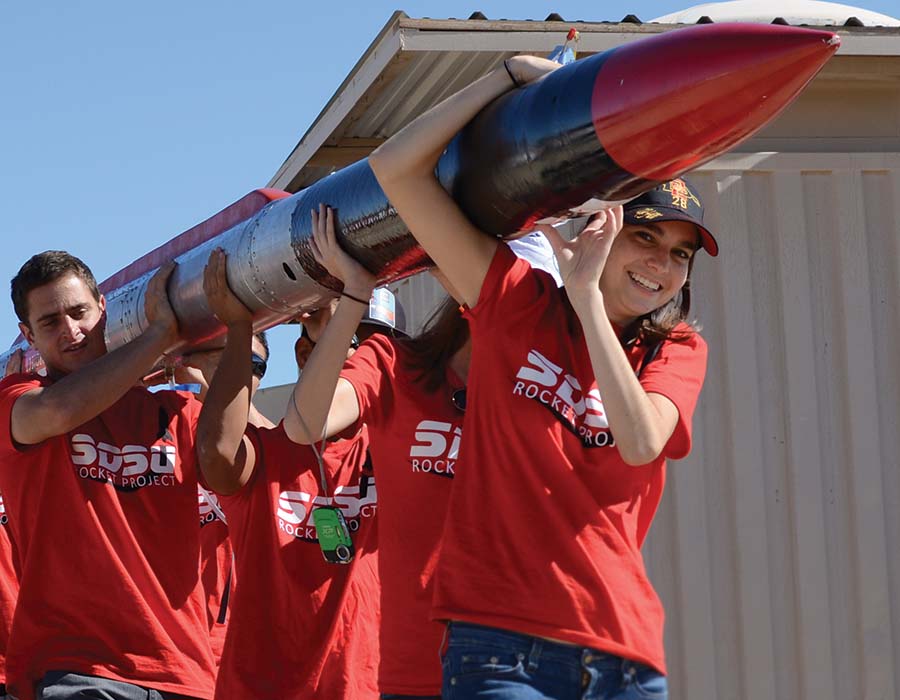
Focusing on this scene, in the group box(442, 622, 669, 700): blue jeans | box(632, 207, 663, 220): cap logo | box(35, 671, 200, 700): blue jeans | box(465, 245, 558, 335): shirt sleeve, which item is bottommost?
box(35, 671, 200, 700): blue jeans

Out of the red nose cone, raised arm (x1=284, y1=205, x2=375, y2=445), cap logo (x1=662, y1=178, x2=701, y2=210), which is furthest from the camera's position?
raised arm (x1=284, y1=205, x2=375, y2=445)

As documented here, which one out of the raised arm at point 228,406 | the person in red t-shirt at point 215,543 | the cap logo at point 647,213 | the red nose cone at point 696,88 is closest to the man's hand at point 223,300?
the raised arm at point 228,406

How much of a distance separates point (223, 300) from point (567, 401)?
1.71 m

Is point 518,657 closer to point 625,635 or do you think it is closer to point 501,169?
point 625,635

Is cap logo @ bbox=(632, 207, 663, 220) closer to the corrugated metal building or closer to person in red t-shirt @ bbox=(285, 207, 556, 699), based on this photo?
person in red t-shirt @ bbox=(285, 207, 556, 699)

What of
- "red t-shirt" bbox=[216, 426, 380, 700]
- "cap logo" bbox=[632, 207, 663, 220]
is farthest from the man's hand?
"cap logo" bbox=[632, 207, 663, 220]

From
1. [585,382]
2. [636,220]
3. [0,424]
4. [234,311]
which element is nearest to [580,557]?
[585,382]

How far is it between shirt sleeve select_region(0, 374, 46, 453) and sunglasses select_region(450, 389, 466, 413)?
56.6 inches

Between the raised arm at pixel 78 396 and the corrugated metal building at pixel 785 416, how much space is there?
2.82m

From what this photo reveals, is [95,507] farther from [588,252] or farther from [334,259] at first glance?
[588,252]

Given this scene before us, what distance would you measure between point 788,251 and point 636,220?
3.84 metres

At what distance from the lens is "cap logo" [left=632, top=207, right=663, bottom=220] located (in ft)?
12.2

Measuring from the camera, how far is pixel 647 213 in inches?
146

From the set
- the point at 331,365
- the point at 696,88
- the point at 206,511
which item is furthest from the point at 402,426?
the point at 206,511
